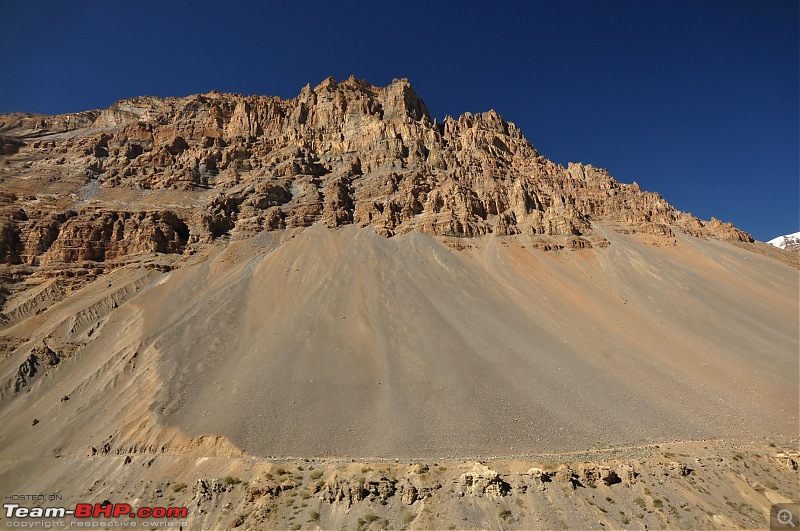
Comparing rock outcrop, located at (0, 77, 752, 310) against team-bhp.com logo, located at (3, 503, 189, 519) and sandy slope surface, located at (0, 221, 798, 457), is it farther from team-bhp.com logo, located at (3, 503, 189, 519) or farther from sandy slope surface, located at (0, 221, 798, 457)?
team-bhp.com logo, located at (3, 503, 189, 519)

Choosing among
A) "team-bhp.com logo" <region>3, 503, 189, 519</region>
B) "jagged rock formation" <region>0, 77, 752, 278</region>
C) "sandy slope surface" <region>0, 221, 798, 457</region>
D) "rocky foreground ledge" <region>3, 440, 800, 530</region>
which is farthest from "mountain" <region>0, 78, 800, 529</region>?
"team-bhp.com logo" <region>3, 503, 189, 519</region>

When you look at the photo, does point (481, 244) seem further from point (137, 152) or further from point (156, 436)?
point (137, 152)

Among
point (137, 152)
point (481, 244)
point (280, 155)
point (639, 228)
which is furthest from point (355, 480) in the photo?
point (137, 152)

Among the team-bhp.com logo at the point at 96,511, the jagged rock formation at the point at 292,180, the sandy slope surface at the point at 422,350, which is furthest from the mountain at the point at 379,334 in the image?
the team-bhp.com logo at the point at 96,511

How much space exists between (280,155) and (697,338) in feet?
250

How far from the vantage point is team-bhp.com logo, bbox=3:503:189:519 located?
21.9 m

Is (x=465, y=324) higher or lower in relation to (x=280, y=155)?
lower

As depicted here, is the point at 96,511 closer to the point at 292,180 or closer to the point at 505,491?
the point at 505,491

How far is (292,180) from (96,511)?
62495mm

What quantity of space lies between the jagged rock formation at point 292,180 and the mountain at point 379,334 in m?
0.59

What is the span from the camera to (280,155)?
8400 cm

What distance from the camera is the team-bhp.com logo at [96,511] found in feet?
71.9

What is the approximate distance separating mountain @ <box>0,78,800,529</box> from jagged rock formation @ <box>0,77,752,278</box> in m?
0.59

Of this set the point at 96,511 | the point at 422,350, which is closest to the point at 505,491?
the point at 422,350
